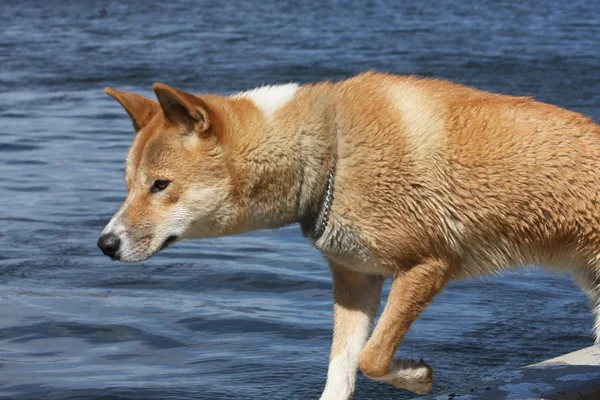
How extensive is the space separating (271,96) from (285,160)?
1.31ft

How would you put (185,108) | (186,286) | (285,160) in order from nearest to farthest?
1. (185,108)
2. (285,160)
3. (186,286)

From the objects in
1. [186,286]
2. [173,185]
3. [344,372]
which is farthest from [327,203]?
[186,286]

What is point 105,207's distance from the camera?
10.4 meters

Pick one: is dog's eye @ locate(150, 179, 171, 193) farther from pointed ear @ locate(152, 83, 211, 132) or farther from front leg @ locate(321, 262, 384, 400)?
front leg @ locate(321, 262, 384, 400)

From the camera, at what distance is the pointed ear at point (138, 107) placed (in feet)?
17.8

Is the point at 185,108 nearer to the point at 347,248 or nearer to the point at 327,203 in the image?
the point at 327,203

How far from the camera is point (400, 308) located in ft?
17.5

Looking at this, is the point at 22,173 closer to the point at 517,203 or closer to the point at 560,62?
the point at 517,203

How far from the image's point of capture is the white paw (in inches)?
216

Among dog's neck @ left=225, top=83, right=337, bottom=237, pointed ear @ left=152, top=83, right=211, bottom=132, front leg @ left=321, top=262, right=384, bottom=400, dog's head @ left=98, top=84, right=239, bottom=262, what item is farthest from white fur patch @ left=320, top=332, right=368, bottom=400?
pointed ear @ left=152, top=83, right=211, bottom=132

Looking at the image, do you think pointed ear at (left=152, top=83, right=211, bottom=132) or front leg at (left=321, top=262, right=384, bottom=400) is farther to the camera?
front leg at (left=321, top=262, right=384, bottom=400)

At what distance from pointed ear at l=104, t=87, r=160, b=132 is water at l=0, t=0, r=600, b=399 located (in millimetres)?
1839

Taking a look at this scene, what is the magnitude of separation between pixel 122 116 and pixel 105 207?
15.6 ft

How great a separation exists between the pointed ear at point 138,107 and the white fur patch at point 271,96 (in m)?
0.44
